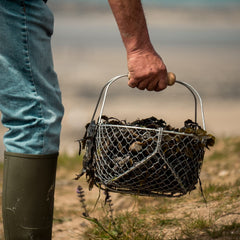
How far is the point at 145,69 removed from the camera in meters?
2.02

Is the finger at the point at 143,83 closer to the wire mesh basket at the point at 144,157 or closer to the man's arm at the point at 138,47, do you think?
the man's arm at the point at 138,47

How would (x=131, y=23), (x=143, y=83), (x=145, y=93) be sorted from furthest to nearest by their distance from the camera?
(x=145, y=93) → (x=143, y=83) → (x=131, y=23)

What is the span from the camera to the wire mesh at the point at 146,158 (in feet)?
6.56

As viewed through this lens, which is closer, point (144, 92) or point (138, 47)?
point (138, 47)

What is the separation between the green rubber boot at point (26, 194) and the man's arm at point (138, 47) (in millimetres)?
513

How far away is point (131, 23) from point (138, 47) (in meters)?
0.11

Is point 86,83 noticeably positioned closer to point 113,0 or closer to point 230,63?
point 230,63

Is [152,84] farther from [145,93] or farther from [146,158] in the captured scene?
[145,93]

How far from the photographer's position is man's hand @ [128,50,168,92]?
2018mm

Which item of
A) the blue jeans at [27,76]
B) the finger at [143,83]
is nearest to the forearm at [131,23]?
the finger at [143,83]

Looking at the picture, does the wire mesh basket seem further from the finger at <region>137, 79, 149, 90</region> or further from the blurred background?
the blurred background

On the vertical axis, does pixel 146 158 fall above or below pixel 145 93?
above

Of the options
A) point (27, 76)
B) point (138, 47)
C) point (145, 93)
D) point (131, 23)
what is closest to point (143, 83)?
point (138, 47)

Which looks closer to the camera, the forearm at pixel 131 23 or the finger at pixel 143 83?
the forearm at pixel 131 23
